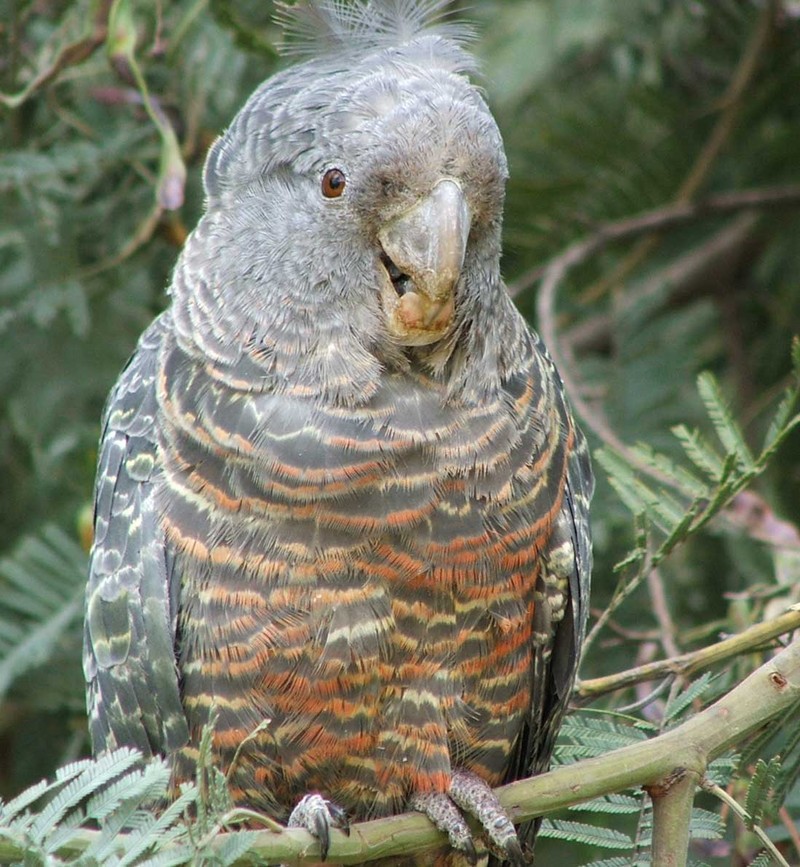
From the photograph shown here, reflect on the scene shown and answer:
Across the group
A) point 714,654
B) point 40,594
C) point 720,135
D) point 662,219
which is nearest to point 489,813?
point 714,654

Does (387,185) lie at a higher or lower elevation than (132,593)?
higher

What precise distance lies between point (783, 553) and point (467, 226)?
1465 mm

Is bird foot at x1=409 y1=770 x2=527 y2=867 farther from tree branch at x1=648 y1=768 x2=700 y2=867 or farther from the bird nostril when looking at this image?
the bird nostril

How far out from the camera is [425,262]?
2.50 m

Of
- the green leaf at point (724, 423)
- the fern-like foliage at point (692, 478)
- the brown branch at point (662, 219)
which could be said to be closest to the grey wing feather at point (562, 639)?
the fern-like foliage at point (692, 478)

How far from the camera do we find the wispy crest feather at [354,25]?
294 cm

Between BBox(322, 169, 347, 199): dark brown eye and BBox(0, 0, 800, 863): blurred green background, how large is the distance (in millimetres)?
990

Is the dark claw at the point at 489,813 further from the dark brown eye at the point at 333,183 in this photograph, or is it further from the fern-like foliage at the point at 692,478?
the dark brown eye at the point at 333,183

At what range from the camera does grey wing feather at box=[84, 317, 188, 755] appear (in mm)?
2803

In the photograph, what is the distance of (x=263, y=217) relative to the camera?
278cm

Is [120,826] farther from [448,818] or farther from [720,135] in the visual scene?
[720,135]

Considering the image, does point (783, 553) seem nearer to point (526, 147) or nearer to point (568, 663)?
point (568, 663)

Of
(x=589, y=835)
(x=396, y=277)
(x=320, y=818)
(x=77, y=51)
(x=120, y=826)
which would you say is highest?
(x=77, y=51)

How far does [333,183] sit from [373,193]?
0.11 m
